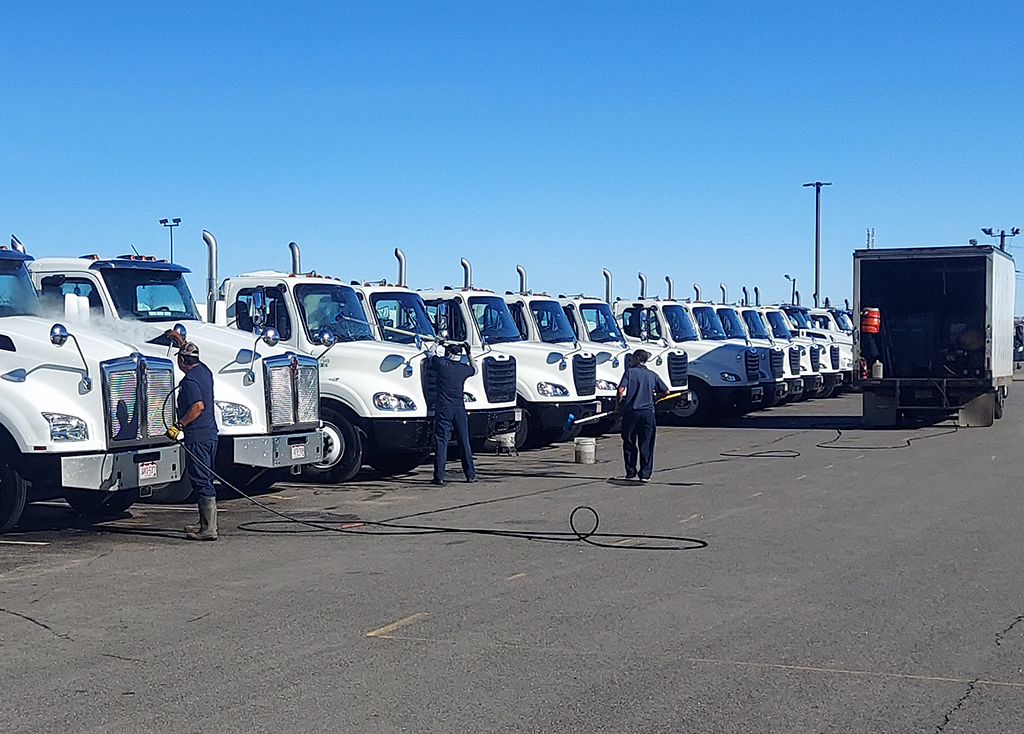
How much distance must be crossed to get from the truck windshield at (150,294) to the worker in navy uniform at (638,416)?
17.4 feet

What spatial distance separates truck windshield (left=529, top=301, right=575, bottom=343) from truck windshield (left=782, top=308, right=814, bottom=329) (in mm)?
15040

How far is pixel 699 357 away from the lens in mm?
26266

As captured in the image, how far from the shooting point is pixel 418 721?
5.77 meters

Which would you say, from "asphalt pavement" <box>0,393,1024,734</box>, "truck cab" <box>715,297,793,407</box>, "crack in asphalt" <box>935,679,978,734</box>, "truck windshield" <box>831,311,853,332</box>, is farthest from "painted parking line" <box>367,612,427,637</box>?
"truck windshield" <box>831,311,853,332</box>

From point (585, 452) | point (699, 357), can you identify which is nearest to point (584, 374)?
point (585, 452)

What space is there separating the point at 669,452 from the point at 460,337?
3692 millimetres

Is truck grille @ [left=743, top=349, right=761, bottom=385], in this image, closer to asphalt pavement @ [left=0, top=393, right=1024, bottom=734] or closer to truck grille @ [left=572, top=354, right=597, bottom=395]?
truck grille @ [left=572, top=354, right=597, bottom=395]

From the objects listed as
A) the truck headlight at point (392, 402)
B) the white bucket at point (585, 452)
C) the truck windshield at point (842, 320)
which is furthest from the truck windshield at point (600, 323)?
the truck windshield at point (842, 320)

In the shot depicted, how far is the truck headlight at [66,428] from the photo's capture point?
1053cm

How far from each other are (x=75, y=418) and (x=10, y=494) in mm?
831

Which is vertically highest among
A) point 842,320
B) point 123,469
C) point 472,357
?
point 842,320

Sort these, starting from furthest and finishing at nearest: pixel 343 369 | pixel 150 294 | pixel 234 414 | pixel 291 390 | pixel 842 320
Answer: pixel 842 320, pixel 343 369, pixel 150 294, pixel 291 390, pixel 234 414

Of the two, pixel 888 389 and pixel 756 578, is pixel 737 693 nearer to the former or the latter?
pixel 756 578

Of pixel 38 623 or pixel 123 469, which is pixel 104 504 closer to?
pixel 123 469
